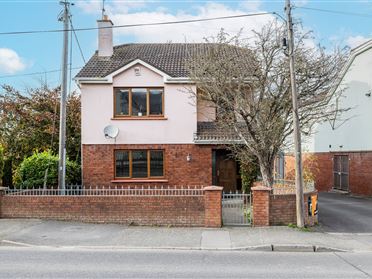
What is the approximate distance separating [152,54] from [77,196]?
10.6m

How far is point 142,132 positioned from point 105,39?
17.4ft

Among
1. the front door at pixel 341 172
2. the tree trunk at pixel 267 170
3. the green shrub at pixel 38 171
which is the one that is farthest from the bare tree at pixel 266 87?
the front door at pixel 341 172

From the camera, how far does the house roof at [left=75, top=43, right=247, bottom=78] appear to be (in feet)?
65.9

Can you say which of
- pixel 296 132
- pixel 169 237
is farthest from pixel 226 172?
pixel 169 237

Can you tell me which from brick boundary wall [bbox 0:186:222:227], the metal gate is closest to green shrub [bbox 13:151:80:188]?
brick boundary wall [bbox 0:186:222:227]

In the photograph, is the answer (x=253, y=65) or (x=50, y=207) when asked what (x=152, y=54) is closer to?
(x=253, y=65)

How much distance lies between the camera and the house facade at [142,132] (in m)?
19.9

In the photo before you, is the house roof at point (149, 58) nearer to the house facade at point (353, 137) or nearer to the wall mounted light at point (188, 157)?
the wall mounted light at point (188, 157)

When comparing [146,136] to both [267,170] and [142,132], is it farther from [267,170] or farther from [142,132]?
[267,170]

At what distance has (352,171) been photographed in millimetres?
25562

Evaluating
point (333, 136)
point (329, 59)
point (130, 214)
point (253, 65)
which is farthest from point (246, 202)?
point (333, 136)

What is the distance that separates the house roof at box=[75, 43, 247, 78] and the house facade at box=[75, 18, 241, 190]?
0.41 ft

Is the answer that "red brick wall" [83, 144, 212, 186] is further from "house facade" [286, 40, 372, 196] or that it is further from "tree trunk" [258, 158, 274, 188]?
"house facade" [286, 40, 372, 196]

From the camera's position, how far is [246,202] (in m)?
13.8
